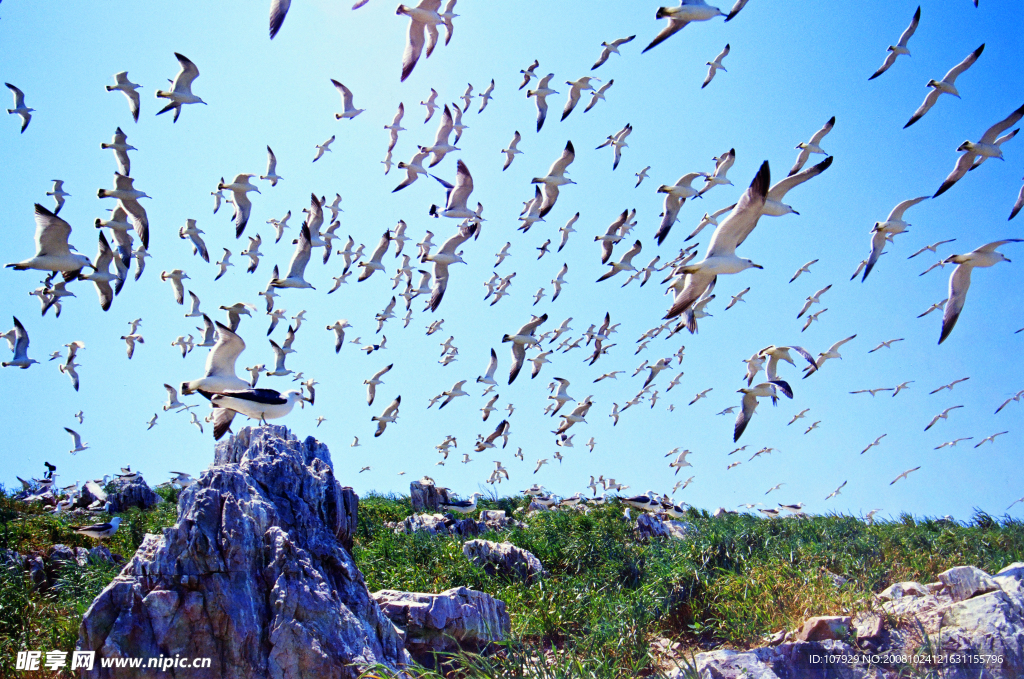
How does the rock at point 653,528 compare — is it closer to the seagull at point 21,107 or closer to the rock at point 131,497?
the rock at point 131,497

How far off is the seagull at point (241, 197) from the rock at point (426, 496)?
7313 mm

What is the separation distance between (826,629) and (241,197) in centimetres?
1518

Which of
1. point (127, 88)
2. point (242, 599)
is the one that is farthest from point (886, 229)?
point (127, 88)

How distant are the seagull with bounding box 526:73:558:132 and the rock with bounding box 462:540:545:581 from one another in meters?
11.2

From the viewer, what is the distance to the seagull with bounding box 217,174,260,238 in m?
16.2

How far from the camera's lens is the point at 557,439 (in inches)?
866

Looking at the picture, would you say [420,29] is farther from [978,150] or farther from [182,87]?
[978,150]

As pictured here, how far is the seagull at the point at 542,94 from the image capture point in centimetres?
1742

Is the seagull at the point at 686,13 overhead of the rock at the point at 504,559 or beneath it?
overhead

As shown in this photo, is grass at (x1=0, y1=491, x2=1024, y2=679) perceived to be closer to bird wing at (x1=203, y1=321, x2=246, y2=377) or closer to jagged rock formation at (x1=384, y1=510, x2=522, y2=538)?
jagged rock formation at (x1=384, y1=510, x2=522, y2=538)

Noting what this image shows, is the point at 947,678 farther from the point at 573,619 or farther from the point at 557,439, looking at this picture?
the point at 557,439

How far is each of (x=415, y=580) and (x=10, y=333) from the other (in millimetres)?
13019

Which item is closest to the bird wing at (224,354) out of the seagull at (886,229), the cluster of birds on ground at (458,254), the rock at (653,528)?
the cluster of birds on ground at (458,254)

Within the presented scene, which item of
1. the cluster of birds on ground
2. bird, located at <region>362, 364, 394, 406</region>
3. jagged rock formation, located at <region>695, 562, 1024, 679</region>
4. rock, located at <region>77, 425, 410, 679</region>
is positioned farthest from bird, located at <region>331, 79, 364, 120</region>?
jagged rock formation, located at <region>695, 562, 1024, 679</region>
